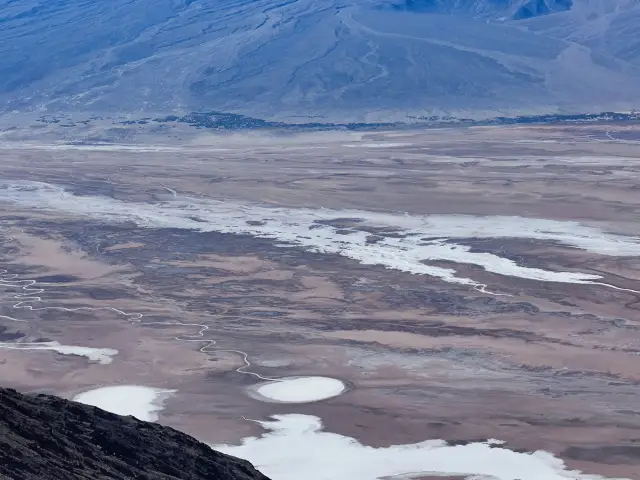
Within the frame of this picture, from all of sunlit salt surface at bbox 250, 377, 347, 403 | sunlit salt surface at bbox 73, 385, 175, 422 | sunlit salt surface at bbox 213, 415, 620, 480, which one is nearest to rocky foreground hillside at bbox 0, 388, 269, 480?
sunlit salt surface at bbox 213, 415, 620, 480

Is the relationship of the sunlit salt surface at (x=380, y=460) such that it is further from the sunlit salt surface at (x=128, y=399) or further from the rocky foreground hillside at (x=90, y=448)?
the rocky foreground hillside at (x=90, y=448)

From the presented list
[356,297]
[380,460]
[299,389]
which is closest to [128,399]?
[299,389]

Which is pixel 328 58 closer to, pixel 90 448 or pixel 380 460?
pixel 380 460

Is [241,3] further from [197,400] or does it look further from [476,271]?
[197,400]

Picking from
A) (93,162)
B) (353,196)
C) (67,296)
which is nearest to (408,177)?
(353,196)

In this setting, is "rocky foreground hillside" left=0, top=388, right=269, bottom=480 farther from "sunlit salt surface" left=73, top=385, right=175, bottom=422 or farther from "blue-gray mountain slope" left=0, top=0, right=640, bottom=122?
"blue-gray mountain slope" left=0, top=0, right=640, bottom=122

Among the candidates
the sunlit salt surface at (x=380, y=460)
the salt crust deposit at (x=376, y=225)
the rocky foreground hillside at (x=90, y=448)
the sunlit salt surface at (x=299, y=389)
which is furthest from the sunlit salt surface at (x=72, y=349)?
the rocky foreground hillside at (x=90, y=448)
